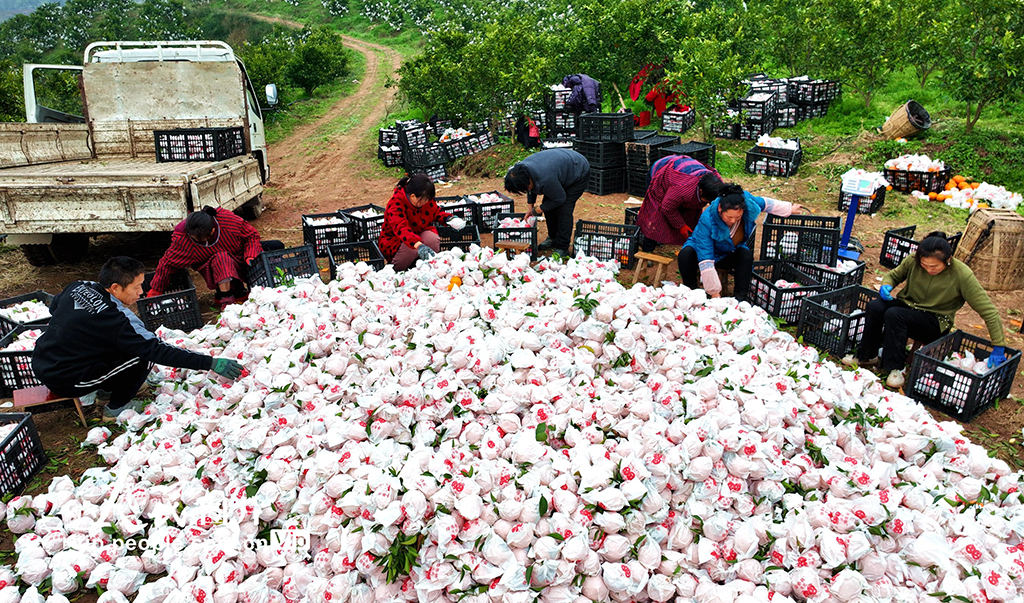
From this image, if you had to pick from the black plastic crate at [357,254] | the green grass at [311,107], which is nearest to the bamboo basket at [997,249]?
the black plastic crate at [357,254]

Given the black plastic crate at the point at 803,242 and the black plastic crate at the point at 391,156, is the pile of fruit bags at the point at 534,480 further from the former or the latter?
the black plastic crate at the point at 391,156

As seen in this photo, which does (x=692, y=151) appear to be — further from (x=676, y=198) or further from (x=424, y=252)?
(x=424, y=252)

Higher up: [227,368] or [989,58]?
[989,58]

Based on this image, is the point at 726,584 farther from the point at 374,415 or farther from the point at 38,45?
the point at 38,45

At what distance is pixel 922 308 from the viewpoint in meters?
4.54

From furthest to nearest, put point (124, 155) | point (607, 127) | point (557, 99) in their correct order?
point (557, 99) < point (607, 127) < point (124, 155)

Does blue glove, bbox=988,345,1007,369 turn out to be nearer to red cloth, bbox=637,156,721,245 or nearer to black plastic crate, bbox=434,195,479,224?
red cloth, bbox=637,156,721,245

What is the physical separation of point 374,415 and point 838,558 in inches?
88.4

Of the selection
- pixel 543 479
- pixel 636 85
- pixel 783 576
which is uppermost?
pixel 636 85

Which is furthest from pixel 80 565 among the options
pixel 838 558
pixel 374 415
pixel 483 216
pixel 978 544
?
pixel 483 216

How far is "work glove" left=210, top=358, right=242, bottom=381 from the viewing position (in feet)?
12.6

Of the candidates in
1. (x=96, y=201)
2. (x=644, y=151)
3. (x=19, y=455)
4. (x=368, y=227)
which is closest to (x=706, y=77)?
(x=644, y=151)

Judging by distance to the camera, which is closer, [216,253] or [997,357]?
[997,357]

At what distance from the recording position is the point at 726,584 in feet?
8.47
